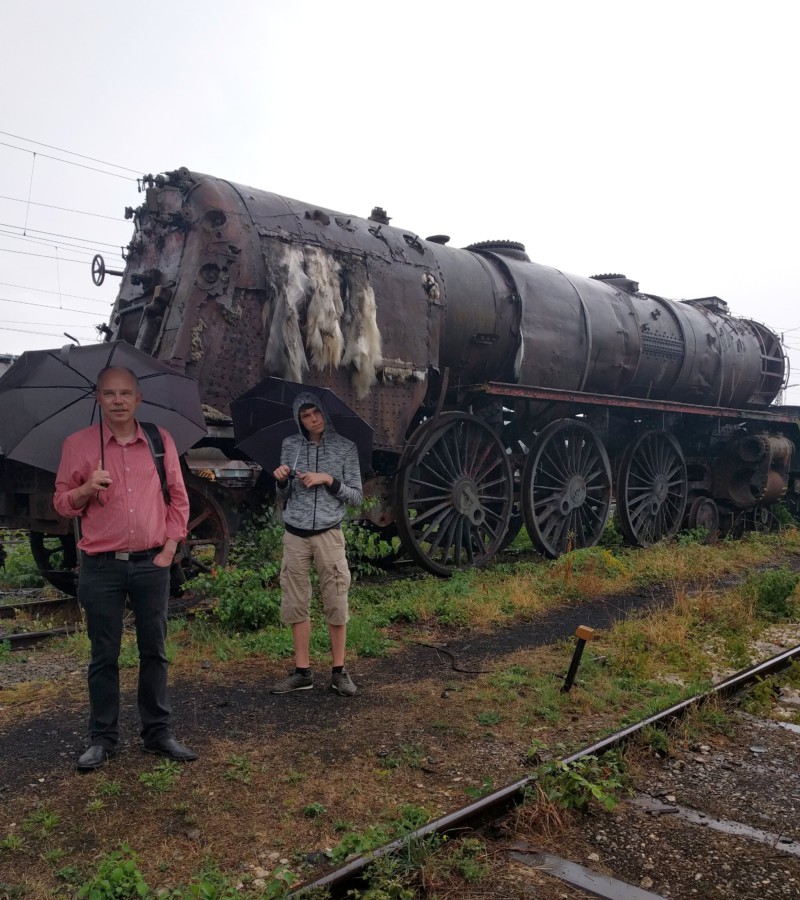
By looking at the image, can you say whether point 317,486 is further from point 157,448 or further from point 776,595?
point 776,595

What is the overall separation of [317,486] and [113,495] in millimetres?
1475

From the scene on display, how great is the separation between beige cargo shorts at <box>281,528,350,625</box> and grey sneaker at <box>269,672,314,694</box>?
1.24ft

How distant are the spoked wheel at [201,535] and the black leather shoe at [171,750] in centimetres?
284

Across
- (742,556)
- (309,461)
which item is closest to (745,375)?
(742,556)

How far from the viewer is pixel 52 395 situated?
13.1 ft

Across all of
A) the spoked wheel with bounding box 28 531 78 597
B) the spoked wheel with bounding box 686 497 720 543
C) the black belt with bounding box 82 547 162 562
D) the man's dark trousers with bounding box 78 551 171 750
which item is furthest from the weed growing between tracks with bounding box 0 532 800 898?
the spoked wheel with bounding box 686 497 720 543

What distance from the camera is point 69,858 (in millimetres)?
2959

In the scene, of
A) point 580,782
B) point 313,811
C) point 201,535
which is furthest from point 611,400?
point 313,811

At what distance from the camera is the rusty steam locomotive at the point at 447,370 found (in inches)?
280

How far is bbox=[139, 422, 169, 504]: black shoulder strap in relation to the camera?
12.9 ft

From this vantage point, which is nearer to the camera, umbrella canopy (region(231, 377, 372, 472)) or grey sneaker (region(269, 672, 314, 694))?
grey sneaker (region(269, 672, 314, 694))

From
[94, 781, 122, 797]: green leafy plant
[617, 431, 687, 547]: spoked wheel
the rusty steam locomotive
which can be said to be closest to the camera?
[94, 781, 122, 797]: green leafy plant

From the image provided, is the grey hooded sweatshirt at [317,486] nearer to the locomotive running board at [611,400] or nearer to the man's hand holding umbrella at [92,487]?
the man's hand holding umbrella at [92,487]

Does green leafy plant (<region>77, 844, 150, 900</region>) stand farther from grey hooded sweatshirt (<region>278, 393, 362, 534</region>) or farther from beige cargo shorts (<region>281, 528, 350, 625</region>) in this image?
grey hooded sweatshirt (<region>278, 393, 362, 534</region>)
